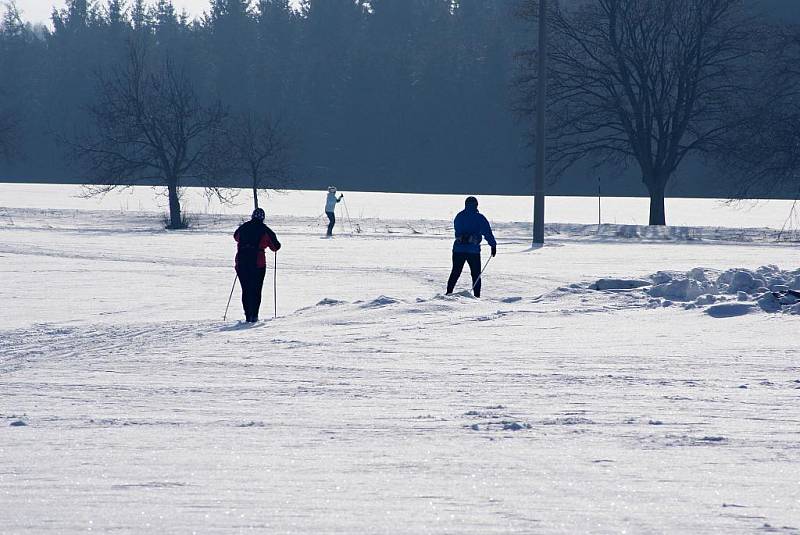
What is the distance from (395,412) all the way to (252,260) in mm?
5925

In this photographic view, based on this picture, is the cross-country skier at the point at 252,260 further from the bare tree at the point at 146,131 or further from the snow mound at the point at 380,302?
the bare tree at the point at 146,131

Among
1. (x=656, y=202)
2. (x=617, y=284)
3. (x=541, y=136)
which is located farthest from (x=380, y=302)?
(x=656, y=202)

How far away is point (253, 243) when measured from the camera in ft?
45.2

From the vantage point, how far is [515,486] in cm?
601

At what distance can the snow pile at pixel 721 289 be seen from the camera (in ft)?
44.5

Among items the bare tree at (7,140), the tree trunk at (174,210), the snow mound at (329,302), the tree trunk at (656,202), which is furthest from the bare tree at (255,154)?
the snow mound at (329,302)

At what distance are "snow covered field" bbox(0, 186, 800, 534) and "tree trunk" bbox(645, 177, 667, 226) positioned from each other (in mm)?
21648

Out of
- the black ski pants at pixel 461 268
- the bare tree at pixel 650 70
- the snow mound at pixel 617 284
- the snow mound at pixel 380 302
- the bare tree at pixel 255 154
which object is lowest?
the snow mound at pixel 380 302

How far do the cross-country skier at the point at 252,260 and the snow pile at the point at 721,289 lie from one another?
4712 mm

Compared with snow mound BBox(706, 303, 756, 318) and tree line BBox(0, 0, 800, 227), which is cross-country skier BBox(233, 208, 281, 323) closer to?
snow mound BBox(706, 303, 756, 318)

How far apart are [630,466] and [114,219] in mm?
37416

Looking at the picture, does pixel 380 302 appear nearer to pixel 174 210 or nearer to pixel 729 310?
pixel 729 310

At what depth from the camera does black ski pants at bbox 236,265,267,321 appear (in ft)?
44.2

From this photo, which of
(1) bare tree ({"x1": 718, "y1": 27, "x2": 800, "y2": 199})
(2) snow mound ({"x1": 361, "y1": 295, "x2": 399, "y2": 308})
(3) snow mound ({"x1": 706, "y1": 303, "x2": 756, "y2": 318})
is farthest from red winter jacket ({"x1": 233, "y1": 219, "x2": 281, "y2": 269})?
(1) bare tree ({"x1": 718, "y1": 27, "x2": 800, "y2": 199})
